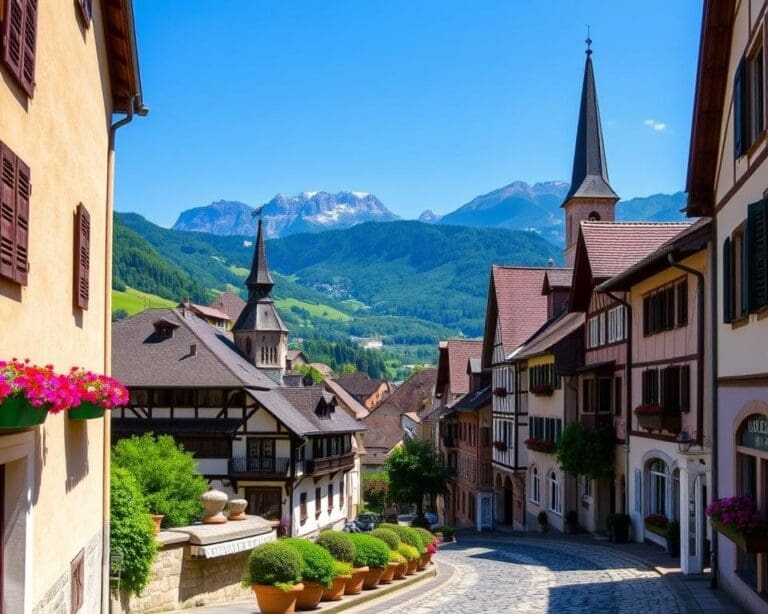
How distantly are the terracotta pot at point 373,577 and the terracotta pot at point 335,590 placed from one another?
5.59 ft

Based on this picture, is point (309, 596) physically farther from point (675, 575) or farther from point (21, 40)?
point (21, 40)

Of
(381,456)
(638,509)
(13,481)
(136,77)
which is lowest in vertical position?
(381,456)

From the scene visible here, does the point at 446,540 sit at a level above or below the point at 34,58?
below

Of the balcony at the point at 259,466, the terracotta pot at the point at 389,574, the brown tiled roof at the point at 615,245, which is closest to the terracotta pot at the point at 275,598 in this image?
the terracotta pot at the point at 389,574

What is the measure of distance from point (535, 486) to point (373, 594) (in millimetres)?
27819

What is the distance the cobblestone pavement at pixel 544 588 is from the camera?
19.4 m

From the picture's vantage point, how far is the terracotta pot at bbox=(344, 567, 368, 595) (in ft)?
68.6

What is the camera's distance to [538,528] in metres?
46.7

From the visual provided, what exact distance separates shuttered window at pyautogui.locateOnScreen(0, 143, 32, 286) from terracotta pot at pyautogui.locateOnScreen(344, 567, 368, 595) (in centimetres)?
1360

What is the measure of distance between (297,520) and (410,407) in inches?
3726

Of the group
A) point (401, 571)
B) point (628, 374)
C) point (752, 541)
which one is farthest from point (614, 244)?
point (752, 541)

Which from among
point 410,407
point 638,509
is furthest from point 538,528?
point 410,407

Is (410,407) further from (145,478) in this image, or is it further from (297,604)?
(297,604)

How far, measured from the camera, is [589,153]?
245ft
